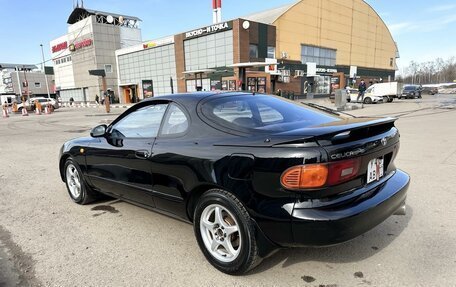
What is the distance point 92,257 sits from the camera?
314 centimetres

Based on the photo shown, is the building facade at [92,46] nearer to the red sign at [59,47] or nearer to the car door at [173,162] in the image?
the red sign at [59,47]

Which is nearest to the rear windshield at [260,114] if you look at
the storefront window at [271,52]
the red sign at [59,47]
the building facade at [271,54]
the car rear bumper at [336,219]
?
the car rear bumper at [336,219]

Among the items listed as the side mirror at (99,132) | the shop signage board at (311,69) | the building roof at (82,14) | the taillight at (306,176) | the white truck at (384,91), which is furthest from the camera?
the building roof at (82,14)

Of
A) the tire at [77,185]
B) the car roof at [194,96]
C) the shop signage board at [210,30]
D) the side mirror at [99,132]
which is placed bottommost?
the tire at [77,185]

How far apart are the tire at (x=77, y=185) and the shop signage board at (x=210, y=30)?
3215cm

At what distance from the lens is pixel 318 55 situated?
4397 cm

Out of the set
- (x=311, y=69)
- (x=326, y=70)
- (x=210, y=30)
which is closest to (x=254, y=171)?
(x=210, y=30)

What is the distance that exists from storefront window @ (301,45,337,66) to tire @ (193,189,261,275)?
41084 mm

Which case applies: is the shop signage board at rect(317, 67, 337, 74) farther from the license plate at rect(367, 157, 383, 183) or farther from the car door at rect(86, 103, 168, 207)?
the license plate at rect(367, 157, 383, 183)

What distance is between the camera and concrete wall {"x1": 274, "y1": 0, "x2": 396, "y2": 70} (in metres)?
39.5

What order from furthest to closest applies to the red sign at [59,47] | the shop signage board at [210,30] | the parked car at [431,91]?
the red sign at [59,47], the parked car at [431,91], the shop signage board at [210,30]

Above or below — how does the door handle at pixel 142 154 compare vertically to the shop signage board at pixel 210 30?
below

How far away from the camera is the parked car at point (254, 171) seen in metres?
2.33

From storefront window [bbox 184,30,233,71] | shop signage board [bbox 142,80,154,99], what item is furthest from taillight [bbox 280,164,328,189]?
shop signage board [bbox 142,80,154,99]
